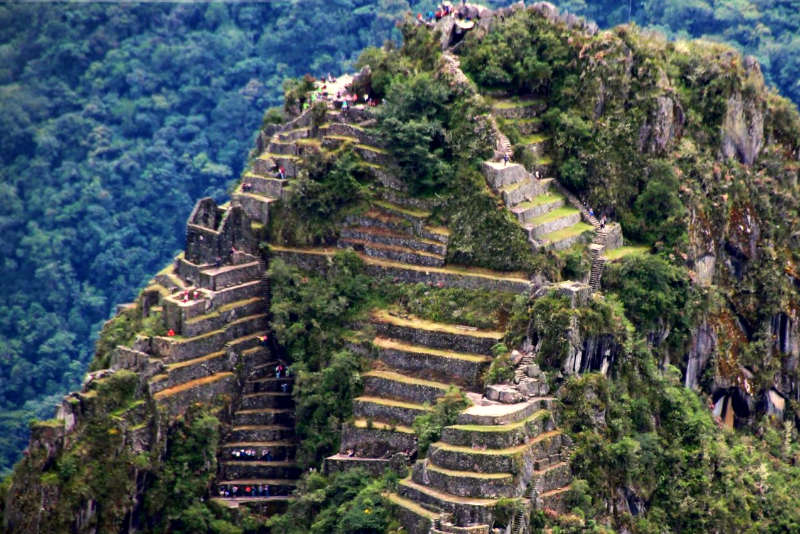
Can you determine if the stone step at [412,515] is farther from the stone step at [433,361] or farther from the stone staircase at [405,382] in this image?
the stone step at [433,361]

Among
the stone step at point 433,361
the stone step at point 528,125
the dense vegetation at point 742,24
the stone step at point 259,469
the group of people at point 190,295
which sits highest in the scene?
the dense vegetation at point 742,24

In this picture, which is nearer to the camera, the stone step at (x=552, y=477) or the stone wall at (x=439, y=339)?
the stone step at (x=552, y=477)

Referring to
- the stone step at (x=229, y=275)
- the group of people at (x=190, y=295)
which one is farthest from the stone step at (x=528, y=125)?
Result: the group of people at (x=190, y=295)

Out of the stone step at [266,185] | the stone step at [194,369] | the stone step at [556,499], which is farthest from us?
the stone step at [266,185]

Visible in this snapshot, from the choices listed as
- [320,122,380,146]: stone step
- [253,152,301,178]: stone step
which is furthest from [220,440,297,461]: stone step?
[320,122,380,146]: stone step

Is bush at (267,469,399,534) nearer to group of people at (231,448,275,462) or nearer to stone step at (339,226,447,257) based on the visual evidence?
group of people at (231,448,275,462)

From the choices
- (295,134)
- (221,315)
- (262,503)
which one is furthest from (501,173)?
(262,503)
